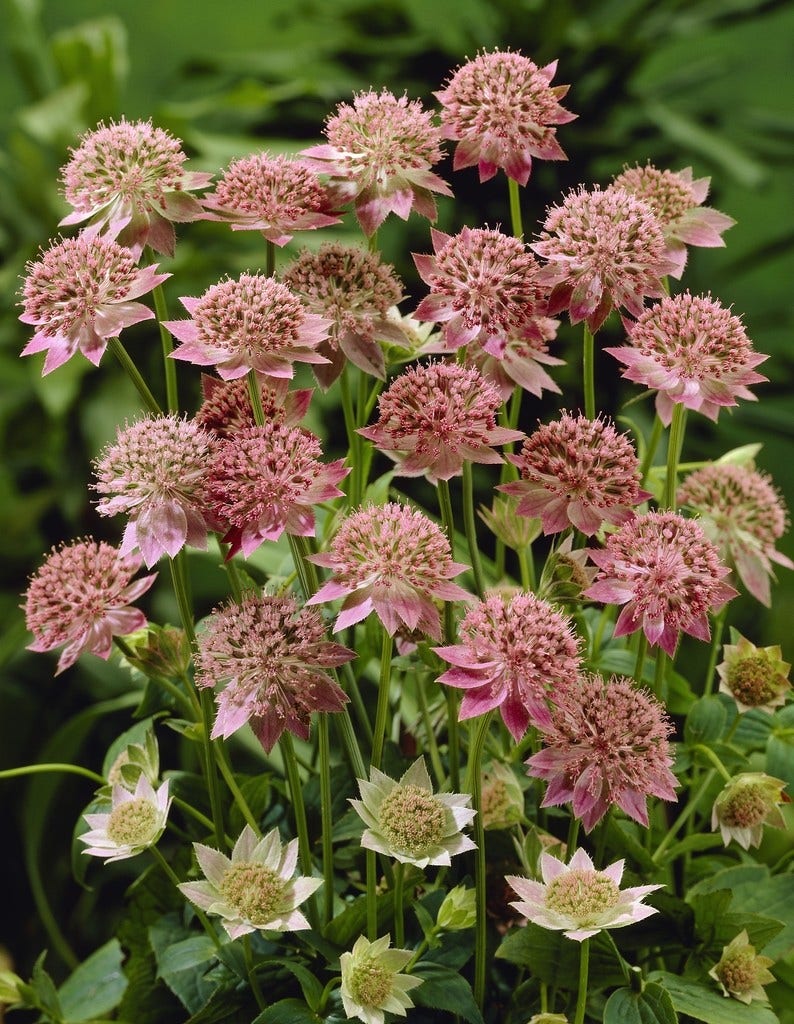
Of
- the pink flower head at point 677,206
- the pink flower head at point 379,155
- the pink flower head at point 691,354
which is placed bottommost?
the pink flower head at point 691,354

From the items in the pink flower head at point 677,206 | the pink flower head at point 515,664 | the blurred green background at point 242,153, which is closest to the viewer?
the pink flower head at point 515,664

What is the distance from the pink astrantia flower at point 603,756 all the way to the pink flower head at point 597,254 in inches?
6.3

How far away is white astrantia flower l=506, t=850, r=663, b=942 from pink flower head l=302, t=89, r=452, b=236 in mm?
291

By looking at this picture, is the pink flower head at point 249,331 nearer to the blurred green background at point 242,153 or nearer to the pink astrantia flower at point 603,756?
the pink astrantia flower at point 603,756

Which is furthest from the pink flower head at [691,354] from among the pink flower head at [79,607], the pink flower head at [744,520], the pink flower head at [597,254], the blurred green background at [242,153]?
the blurred green background at [242,153]

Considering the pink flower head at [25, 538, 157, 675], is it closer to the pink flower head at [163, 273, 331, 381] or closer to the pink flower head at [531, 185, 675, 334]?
the pink flower head at [163, 273, 331, 381]

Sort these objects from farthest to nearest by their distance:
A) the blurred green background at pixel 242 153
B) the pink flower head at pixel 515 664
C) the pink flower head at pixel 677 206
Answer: the blurred green background at pixel 242 153, the pink flower head at pixel 677 206, the pink flower head at pixel 515 664

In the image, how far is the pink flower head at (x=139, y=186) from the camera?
21.1 inches

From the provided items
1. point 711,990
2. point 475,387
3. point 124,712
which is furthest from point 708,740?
point 124,712

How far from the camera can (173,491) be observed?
0.48 metres

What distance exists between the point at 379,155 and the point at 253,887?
1.07ft

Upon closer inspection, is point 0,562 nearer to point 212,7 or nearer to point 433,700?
point 212,7

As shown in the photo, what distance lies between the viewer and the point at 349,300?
0.53 m

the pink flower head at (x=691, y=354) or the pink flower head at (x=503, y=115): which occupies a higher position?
the pink flower head at (x=503, y=115)
